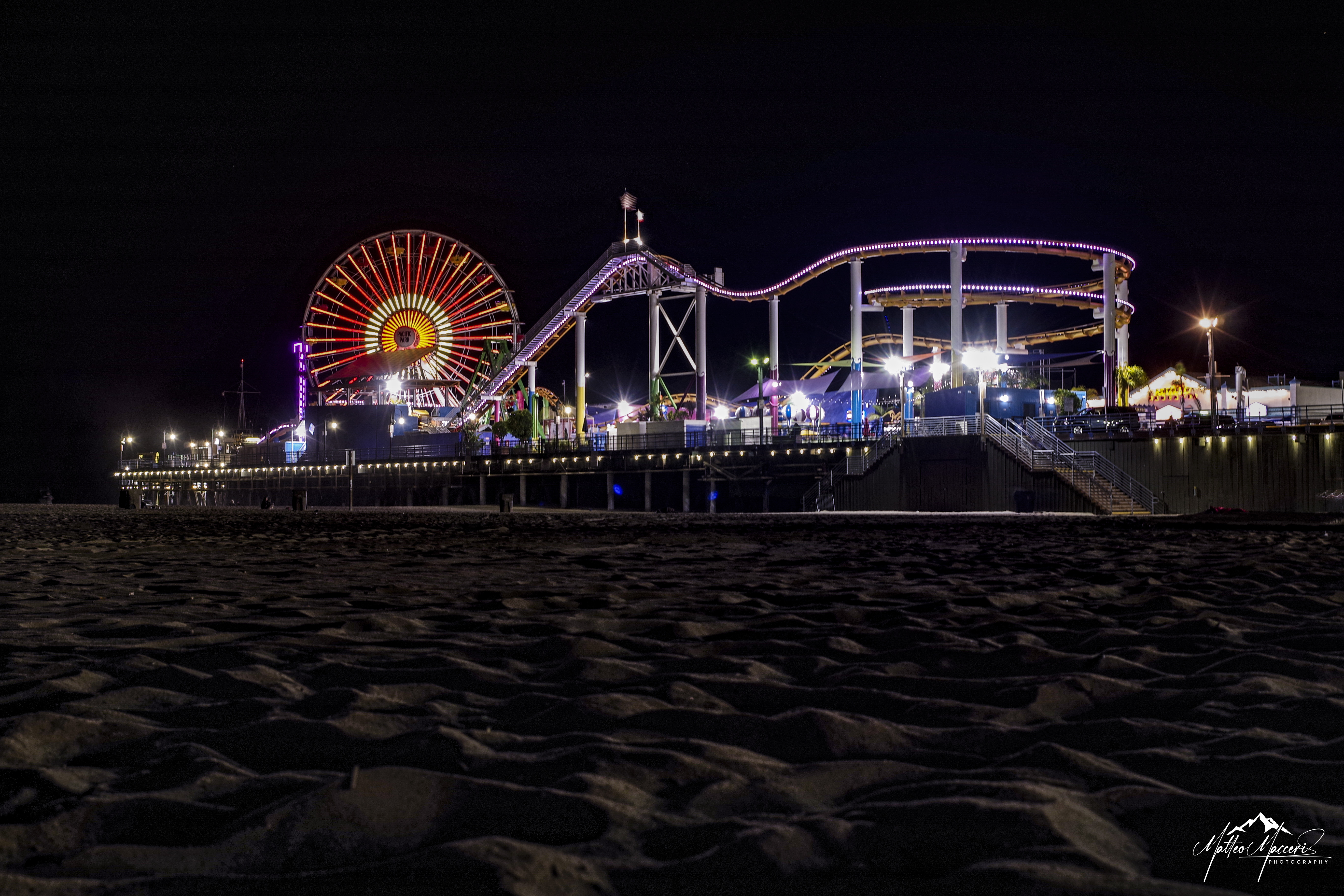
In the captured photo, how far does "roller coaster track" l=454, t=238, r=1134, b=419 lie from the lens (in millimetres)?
39594

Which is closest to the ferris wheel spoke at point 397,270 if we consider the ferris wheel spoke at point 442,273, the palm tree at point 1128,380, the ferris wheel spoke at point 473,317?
the ferris wheel spoke at point 442,273

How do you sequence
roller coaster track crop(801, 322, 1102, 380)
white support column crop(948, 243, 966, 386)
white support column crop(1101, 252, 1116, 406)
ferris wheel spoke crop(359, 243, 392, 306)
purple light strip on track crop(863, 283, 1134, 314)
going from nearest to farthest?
white support column crop(948, 243, 966, 386), white support column crop(1101, 252, 1116, 406), purple light strip on track crop(863, 283, 1134, 314), roller coaster track crop(801, 322, 1102, 380), ferris wheel spoke crop(359, 243, 392, 306)

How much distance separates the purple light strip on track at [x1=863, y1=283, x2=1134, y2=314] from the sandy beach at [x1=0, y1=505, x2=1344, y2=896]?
39.8 metres

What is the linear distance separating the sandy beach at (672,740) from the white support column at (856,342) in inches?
1329

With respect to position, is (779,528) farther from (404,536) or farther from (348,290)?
(348,290)

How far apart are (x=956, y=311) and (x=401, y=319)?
134 ft

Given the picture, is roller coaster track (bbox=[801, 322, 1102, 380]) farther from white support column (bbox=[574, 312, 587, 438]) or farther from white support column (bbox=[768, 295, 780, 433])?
white support column (bbox=[574, 312, 587, 438])

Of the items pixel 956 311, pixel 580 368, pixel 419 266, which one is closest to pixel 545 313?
pixel 580 368

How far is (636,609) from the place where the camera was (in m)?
5.73

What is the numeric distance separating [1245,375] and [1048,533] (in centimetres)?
3400

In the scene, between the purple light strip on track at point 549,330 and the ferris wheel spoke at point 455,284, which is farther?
the ferris wheel spoke at point 455,284

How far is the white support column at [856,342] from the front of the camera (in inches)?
1577

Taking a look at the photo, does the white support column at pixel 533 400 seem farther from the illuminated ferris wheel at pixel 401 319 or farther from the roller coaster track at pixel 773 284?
the illuminated ferris wheel at pixel 401 319

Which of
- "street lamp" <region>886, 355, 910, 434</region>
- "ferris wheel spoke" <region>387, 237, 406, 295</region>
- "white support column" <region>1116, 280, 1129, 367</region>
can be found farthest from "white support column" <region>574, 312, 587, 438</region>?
"white support column" <region>1116, 280, 1129, 367</region>
